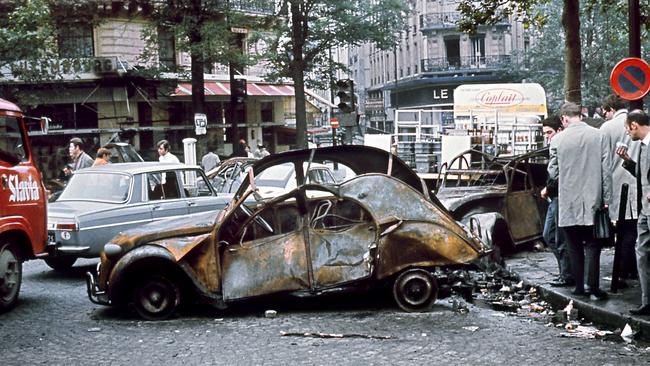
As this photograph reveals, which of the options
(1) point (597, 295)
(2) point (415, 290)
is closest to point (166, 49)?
(2) point (415, 290)

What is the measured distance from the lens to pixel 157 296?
8531 mm

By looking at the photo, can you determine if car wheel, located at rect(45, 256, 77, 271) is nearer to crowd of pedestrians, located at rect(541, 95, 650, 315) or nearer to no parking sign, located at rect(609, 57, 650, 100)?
crowd of pedestrians, located at rect(541, 95, 650, 315)

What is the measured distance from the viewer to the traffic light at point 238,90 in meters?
37.2

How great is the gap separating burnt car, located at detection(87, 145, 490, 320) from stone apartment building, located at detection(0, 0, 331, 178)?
2400 cm

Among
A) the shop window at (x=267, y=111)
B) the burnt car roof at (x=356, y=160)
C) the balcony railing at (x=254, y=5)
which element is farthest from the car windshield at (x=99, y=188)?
the shop window at (x=267, y=111)

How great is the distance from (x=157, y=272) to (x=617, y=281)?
4.57 meters

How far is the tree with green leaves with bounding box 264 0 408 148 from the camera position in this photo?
36.2m

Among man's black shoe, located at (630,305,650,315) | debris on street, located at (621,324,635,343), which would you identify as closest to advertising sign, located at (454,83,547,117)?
man's black shoe, located at (630,305,650,315)

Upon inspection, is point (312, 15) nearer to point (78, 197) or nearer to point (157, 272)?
point (78, 197)

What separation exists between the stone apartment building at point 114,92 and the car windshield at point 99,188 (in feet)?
64.1

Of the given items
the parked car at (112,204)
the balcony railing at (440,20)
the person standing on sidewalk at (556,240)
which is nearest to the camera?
the person standing on sidewalk at (556,240)

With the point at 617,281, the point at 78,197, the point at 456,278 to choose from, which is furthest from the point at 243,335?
the point at 78,197

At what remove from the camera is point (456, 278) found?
970cm

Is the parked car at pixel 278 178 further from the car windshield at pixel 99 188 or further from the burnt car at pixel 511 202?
the burnt car at pixel 511 202
